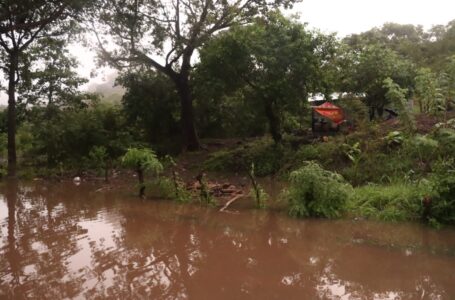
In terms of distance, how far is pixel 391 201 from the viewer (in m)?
8.69

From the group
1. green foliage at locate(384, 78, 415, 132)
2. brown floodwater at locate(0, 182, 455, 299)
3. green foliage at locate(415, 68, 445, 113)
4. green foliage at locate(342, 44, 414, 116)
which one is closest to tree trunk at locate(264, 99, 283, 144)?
green foliage at locate(342, 44, 414, 116)

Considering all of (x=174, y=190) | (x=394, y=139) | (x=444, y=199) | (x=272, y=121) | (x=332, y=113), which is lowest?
(x=174, y=190)

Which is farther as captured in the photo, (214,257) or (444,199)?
(444,199)

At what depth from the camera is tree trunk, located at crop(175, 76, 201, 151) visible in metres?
18.2

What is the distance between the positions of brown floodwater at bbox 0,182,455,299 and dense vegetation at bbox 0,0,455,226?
1068mm

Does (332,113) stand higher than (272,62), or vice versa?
(272,62)

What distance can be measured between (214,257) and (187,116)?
490 inches

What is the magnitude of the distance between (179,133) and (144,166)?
9.40 m

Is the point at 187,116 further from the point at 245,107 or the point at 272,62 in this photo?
the point at 272,62

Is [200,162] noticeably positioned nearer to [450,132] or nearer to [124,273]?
[450,132]

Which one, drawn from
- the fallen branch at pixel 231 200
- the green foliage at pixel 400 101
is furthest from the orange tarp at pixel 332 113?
the fallen branch at pixel 231 200

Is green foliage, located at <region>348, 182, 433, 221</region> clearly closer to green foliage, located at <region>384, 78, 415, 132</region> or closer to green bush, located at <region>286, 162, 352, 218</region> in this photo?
green bush, located at <region>286, 162, 352, 218</region>

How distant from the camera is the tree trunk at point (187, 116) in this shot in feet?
59.8

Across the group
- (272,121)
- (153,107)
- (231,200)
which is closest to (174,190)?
(231,200)
